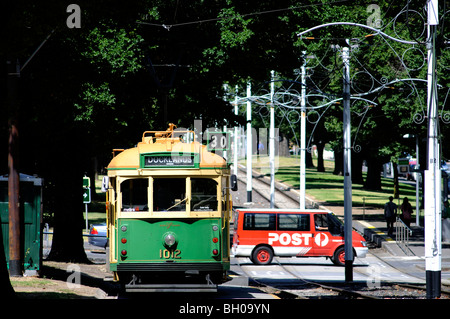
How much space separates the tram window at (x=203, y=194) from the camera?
15789 millimetres

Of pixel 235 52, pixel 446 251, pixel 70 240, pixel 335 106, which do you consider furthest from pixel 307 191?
pixel 70 240

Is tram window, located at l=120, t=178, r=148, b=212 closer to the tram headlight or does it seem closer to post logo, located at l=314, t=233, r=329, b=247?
the tram headlight

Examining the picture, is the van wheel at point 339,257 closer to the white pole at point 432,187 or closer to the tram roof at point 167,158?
the white pole at point 432,187

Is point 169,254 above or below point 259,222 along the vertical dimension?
below

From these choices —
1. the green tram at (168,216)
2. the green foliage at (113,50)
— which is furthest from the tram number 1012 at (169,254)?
the green foliage at (113,50)

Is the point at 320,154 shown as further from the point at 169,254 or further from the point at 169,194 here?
the point at 169,254

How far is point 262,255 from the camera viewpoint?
94.5 feet

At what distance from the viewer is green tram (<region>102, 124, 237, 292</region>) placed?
51.0 feet

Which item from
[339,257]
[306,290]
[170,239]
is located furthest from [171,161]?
[339,257]

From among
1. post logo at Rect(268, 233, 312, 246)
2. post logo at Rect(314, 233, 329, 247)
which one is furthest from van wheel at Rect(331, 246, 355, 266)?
post logo at Rect(268, 233, 312, 246)

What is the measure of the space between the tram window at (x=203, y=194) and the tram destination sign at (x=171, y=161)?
373 millimetres

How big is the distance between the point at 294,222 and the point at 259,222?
1.31 meters

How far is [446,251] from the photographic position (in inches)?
1261
